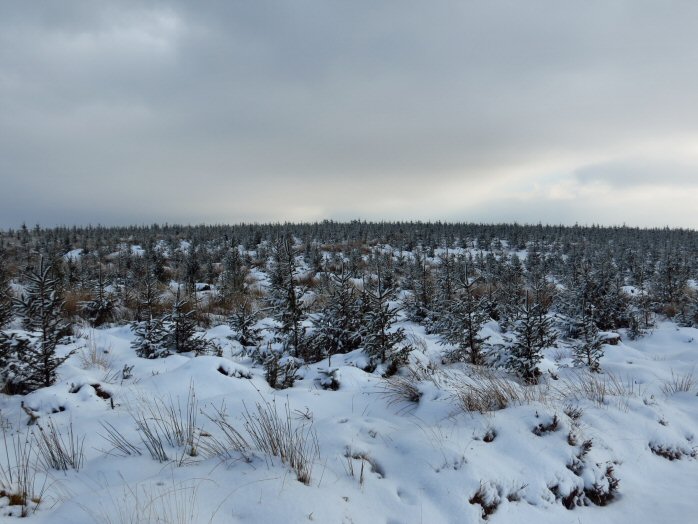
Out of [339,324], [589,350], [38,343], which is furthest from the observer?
[339,324]

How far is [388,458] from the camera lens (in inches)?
129

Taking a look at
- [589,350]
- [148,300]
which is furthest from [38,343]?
[589,350]

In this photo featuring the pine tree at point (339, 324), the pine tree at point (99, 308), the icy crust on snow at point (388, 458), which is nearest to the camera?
the icy crust on snow at point (388, 458)

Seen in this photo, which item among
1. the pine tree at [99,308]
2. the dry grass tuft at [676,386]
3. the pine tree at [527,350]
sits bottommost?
the pine tree at [99,308]

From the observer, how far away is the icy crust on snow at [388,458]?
257cm

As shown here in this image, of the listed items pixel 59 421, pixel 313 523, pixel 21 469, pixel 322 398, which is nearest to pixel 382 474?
pixel 313 523

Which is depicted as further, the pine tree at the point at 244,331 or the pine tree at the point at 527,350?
the pine tree at the point at 244,331

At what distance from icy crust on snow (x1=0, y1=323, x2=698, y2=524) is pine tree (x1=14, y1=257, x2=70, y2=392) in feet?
1.11

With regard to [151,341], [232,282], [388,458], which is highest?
[388,458]

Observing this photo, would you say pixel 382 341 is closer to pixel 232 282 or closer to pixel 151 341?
pixel 151 341

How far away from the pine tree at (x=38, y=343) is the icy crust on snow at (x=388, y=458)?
34 cm

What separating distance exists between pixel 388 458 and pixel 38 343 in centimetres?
528

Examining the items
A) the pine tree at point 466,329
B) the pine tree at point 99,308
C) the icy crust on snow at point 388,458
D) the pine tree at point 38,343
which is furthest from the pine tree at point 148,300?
the pine tree at point 466,329

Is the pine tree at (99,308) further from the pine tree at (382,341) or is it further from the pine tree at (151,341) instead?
the pine tree at (382,341)
